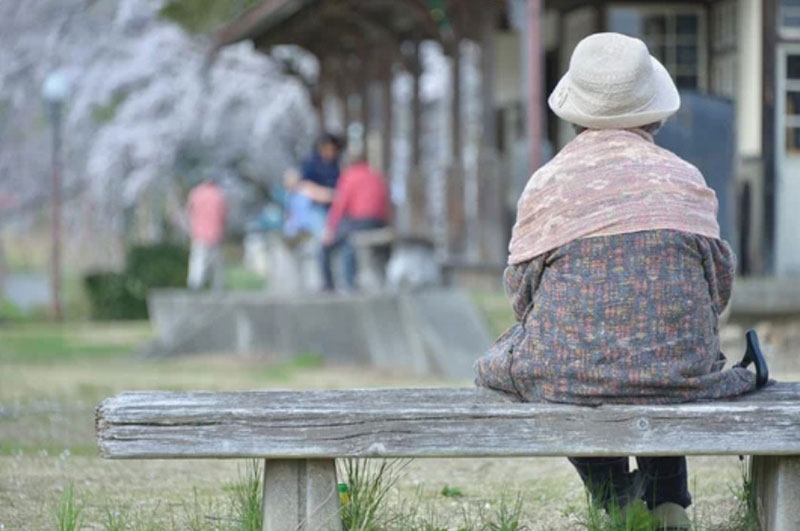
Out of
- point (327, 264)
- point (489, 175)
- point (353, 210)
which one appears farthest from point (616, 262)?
point (327, 264)

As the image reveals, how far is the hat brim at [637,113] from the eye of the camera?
4.79m

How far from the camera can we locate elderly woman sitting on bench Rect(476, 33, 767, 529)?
4602 millimetres

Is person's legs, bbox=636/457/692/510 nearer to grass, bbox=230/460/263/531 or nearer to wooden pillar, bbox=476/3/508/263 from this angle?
grass, bbox=230/460/263/531

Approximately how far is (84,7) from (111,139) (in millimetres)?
3858

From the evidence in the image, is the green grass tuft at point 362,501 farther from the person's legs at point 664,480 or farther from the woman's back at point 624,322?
the person's legs at point 664,480

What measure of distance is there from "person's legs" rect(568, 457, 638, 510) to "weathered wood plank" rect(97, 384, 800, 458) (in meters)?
0.46

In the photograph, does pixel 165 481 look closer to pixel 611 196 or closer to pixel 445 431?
pixel 445 431

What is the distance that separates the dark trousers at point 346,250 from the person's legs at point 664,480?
11.8m

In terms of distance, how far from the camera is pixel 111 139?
31.4 metres

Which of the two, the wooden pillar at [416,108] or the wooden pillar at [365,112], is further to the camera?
the wooden pillar at [365,112]

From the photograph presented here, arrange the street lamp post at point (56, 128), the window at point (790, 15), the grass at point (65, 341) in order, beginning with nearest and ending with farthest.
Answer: the window at point (790, 15) → the grass at point (65, 341) → the street lamp post at point (56, 128)

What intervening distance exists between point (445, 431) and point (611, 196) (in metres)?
0.78

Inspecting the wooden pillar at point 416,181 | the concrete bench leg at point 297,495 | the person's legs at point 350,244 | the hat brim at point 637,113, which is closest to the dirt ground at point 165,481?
the concrete bench leg at point 297,495

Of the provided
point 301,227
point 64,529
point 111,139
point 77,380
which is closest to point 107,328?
point 301,227
